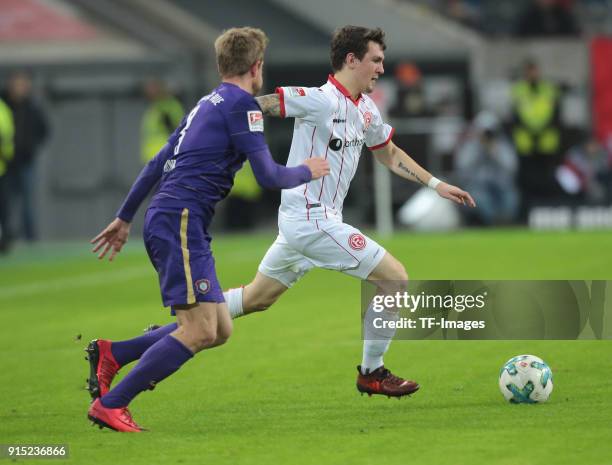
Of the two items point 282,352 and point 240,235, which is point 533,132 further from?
point 282,352

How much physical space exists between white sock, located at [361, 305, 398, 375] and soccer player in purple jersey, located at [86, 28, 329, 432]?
3.84ft

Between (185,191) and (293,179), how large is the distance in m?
0.57

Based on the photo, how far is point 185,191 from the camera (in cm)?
756

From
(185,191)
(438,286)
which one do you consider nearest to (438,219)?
(438,286)

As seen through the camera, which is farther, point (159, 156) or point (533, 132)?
point (533, 132)

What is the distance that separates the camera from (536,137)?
2386 cm

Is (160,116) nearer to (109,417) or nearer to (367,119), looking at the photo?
(367,119)

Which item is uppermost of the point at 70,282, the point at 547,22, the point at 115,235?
the point at 547,22

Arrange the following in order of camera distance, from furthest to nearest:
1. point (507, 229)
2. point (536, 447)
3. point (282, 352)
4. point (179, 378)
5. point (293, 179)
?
point (507, 229) < point (282, 352) < point (179, 378) < point (293, 179) < point (536, 447)

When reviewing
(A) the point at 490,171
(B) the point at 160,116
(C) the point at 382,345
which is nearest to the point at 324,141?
(C) the point at 382,345

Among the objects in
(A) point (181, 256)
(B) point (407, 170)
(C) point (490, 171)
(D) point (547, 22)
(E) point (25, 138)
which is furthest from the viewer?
(D) point (547, 22)

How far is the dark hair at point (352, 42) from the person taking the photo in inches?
344

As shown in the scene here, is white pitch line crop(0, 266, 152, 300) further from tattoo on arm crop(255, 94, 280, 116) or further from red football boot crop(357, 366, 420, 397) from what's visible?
tattoo on arm crop(255, 94, 280, 116)

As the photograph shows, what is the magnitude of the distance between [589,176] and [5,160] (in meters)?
9.01
